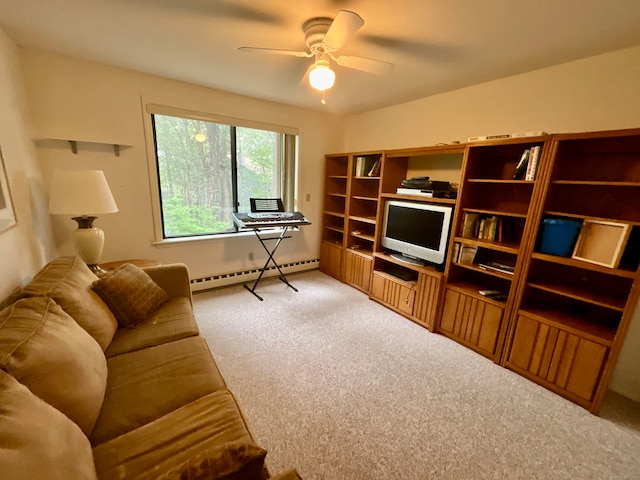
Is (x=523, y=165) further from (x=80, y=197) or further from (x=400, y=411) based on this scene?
(x=80, y=197)

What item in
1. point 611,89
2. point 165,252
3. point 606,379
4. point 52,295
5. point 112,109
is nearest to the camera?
point 52,295

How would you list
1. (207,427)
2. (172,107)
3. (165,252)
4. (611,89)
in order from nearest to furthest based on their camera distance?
(207,427), (611,89), (172,107), (165,252)

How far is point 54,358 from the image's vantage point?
3.17 ft

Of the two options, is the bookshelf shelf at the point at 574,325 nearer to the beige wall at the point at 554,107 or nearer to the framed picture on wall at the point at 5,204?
the beige wall at the point at 554,107

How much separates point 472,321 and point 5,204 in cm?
343

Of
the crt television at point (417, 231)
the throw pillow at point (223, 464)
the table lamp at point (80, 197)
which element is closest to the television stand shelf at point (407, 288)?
the crt television at point (417, 231)

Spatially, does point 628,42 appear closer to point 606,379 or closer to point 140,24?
point 606,379

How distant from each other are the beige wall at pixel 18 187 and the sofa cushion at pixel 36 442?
1133 millimetres

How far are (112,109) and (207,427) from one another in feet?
9.24

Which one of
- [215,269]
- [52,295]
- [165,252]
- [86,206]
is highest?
[86,206]

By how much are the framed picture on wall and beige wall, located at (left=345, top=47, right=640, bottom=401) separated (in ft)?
11.3

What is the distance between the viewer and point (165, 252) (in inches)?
116

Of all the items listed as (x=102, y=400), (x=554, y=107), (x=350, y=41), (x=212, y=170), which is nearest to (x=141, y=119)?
(x=212, y=170)

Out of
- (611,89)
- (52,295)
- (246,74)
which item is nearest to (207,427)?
(52,295)
